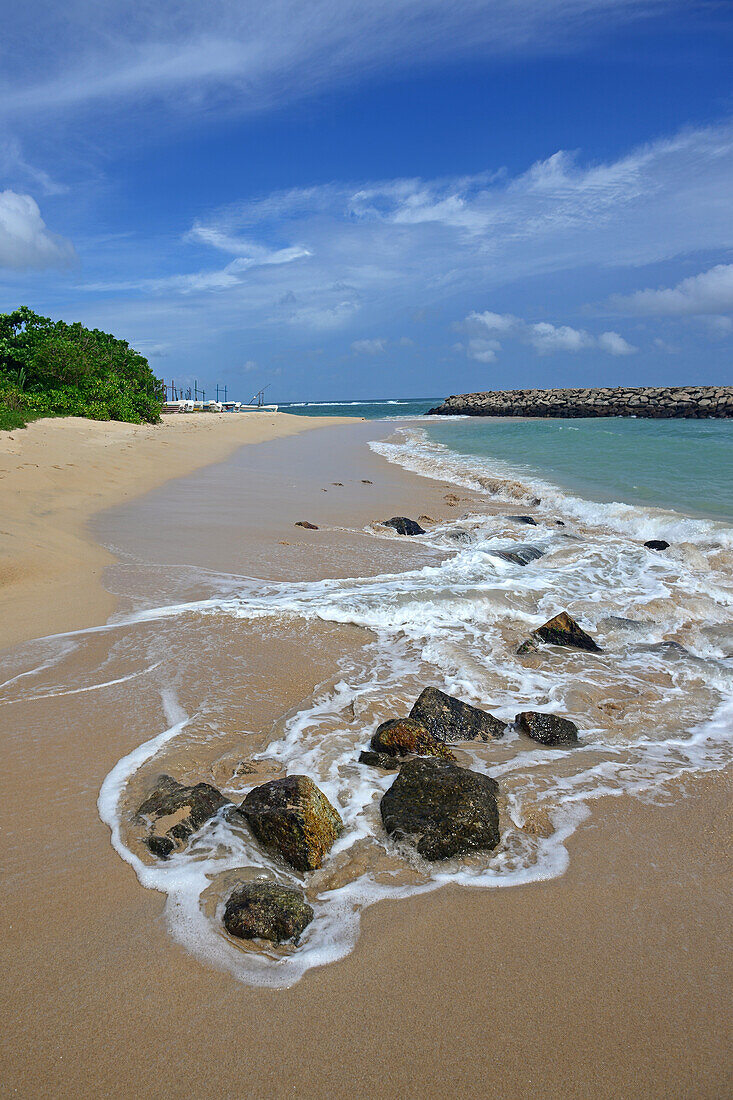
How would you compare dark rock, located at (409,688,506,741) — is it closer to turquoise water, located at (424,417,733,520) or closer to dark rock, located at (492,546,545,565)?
dark rock, located at (492,546,545,565)

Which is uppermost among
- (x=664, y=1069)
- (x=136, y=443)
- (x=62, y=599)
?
(x=136, y=443)

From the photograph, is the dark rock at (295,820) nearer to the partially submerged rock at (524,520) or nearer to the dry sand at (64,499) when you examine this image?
the dry sand at (64,499)

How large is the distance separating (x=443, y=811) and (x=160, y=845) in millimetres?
1291

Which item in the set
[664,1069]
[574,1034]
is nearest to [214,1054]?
[574,1034]

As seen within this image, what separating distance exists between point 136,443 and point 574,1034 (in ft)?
65.9

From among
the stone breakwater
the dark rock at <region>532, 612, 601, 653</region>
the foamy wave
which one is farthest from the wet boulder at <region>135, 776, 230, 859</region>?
the stone breakwater

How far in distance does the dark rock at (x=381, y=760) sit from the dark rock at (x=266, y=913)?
1.07 meters

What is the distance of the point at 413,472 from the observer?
17328mm

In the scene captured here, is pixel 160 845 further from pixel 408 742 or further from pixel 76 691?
pixel 76 691

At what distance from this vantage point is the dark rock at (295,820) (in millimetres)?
2709

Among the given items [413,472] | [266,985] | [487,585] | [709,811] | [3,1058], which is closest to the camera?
[3,1058]

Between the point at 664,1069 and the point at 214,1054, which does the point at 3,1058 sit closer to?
the point at 214,1054

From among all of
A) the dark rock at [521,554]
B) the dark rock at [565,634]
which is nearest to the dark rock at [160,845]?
the dark rock at [565,634]

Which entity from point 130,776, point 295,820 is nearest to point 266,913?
point 295,820
